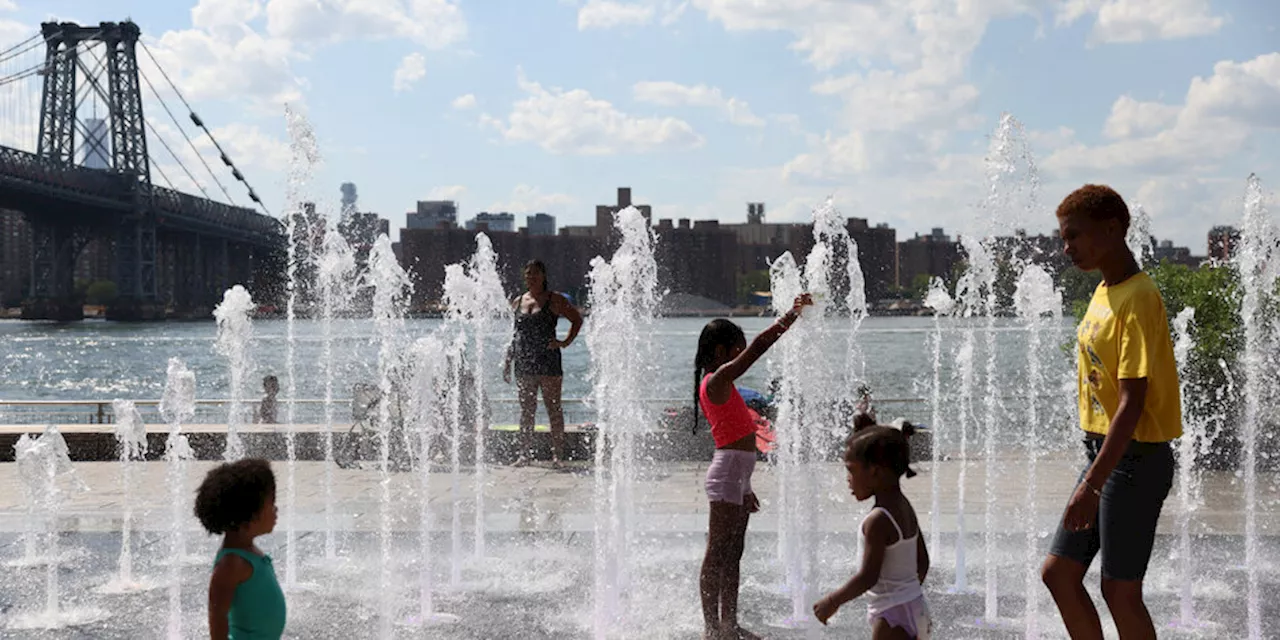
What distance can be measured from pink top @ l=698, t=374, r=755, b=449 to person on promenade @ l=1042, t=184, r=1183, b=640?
1136mm

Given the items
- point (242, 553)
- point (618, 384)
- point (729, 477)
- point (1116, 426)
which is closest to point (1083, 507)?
point (1116, 426)

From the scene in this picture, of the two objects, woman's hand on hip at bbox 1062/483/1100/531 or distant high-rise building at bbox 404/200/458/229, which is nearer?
woman's hand on hip at bbox 1062/483/1100/531

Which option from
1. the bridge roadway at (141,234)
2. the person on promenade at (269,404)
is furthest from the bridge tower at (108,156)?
the person on promenade at (269,404)

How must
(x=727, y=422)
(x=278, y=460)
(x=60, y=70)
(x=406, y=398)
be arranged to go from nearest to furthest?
(x=727, y=422)
(x=278, y=460)
(x=406, y=398)
(x=60, y=70)

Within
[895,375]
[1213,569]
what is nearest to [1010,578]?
[1213,569]

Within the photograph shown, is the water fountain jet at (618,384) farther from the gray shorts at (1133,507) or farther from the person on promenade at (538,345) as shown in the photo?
the gray shorts at (1133,507)

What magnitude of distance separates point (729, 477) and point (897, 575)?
1037 mm

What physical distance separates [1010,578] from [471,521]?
9.89 ft

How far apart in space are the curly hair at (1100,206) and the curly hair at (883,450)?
838mm

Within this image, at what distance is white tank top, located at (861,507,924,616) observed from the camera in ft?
10.5

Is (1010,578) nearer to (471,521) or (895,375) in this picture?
(471,521)

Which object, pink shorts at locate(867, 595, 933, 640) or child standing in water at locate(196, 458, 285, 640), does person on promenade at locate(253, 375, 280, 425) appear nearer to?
child standing in water at locate(196, 458, 285, 640)

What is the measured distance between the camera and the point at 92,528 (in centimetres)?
689

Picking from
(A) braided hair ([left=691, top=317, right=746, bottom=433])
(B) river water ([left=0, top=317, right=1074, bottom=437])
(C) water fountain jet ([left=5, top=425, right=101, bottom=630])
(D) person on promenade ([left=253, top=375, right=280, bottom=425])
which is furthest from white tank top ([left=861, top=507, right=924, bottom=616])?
(B) river water ([left=0, top=317, right=1074, bottom=437])
